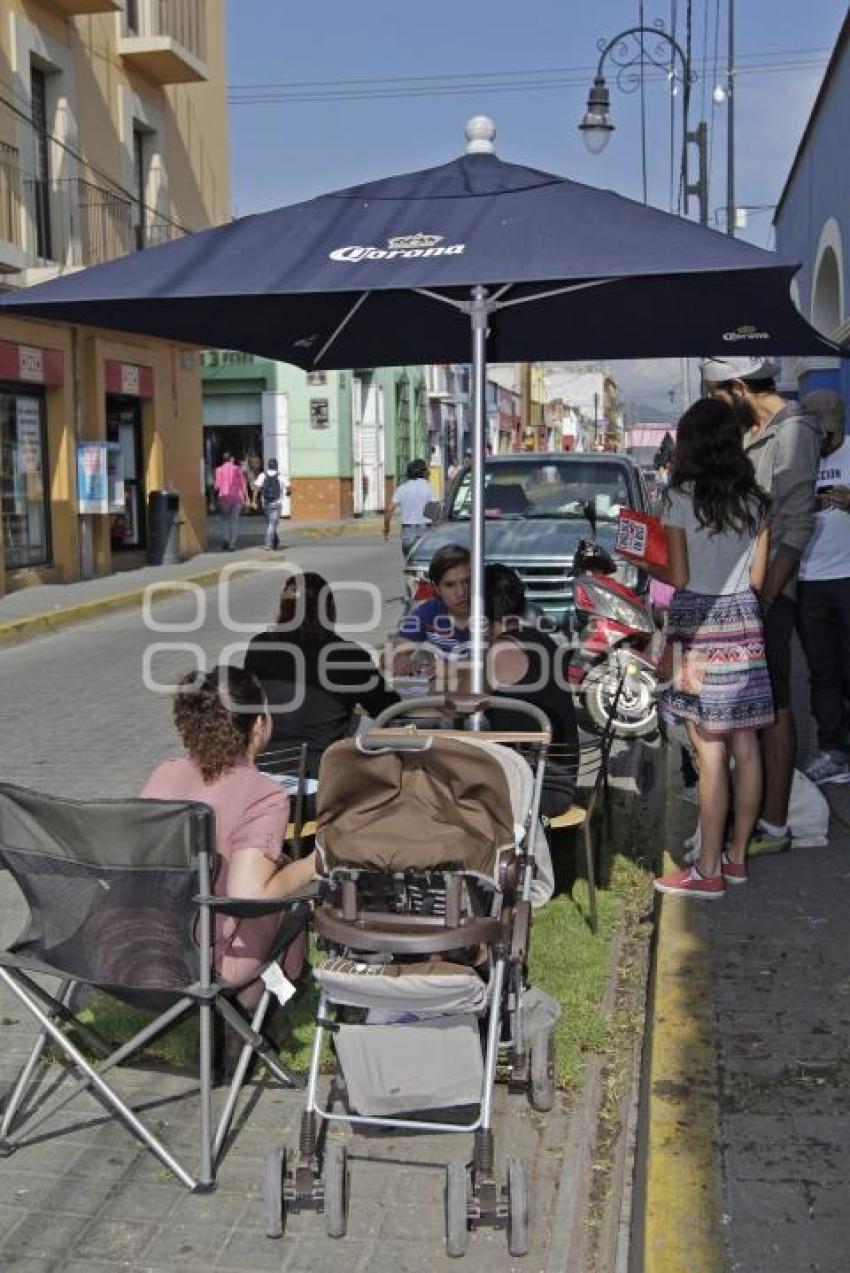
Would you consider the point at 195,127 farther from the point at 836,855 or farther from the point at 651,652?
the point at 836,855

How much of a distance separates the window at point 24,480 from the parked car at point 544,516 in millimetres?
8117

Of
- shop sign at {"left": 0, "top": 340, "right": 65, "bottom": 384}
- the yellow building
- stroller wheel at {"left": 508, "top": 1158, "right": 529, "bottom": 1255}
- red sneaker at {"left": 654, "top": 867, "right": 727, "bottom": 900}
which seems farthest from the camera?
the yellow building

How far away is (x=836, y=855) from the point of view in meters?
5.66

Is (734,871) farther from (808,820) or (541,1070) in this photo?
(541,1070)

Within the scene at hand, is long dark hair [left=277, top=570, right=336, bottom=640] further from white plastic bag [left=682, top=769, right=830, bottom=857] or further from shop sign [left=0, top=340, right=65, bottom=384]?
shop sign [left=0, top=340, right=65, bottom=384]

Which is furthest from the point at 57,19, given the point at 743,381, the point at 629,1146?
the point at 629,1146

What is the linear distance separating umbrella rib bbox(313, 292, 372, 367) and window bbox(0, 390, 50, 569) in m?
12.5

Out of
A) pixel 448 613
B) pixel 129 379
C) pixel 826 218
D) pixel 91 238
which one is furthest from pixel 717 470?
pixel 129 379

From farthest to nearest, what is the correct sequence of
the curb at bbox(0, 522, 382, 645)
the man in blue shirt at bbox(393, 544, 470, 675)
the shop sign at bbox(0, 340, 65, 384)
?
the shop sign at bbox(0, 340, 65, 384) < the curb at bbox(0, 522, 382, 645) < the man in blue shirt at bbox(393, 544, 470, 675)

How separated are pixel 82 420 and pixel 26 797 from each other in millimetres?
17215

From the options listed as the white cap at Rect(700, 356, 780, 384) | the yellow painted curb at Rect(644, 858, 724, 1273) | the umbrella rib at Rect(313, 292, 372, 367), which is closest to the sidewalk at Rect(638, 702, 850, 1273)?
the yellow painted curb at Rect(644, 858, 724, 1273)

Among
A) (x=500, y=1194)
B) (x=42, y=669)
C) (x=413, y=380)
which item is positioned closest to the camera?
(x=500, y=1194)

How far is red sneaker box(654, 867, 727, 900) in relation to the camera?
17.1 ft

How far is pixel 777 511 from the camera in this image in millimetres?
5551
